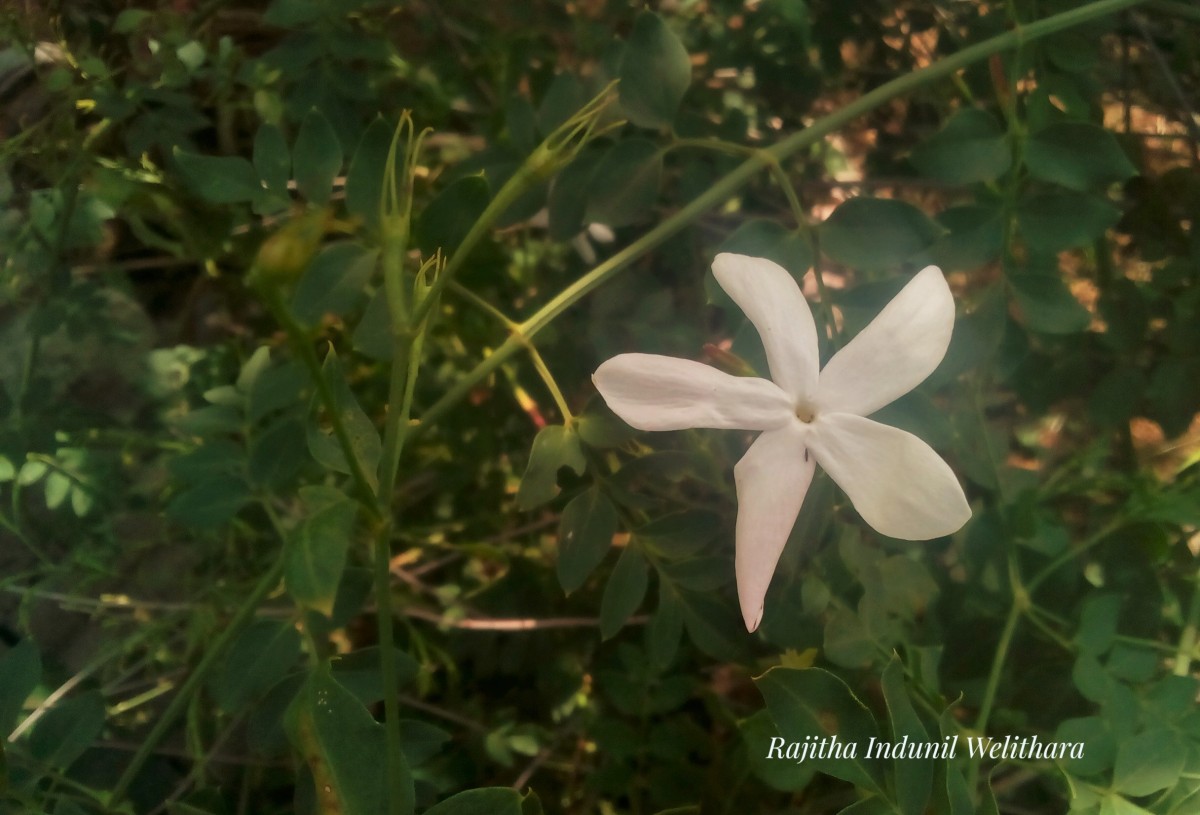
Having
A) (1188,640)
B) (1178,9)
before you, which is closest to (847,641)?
(1188,640)

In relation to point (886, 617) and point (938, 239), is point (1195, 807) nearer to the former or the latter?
point (886, 617)

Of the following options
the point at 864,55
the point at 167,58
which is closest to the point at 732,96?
the point at 864,55

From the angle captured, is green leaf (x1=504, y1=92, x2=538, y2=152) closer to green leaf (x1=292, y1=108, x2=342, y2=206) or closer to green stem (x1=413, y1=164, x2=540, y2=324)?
green leaf (x1=292, y1=108, x2=342, y2=206)

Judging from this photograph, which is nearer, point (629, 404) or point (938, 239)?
point (629, 404)

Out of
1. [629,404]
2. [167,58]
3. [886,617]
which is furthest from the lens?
[167,58]

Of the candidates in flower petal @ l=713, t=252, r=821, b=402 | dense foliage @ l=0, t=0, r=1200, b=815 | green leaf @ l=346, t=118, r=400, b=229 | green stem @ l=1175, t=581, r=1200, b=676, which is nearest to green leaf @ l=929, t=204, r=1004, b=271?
dense foliage @ l=0, t=0, r=1200, b=815

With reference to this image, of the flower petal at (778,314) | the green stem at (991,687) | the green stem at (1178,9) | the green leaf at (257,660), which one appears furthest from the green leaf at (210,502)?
the green stem at (1178,9)

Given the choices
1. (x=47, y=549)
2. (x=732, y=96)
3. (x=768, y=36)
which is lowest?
(x=47, y=549)
